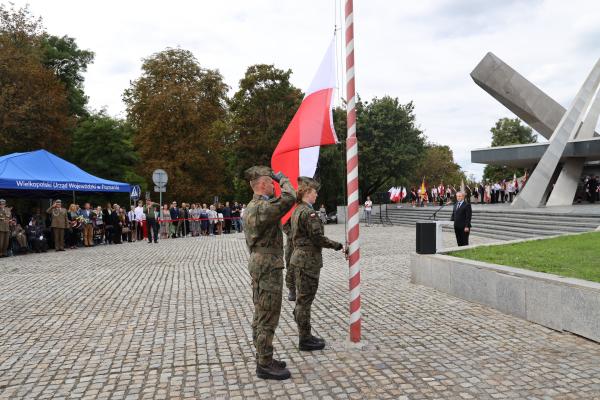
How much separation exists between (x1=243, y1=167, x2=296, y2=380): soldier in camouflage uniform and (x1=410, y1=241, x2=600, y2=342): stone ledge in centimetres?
359

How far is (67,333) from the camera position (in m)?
6.49

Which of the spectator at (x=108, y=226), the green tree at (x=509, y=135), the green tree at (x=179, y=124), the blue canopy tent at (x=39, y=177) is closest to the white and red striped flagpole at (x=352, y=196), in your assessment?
the blue canopy tent at (x=39, y=177)

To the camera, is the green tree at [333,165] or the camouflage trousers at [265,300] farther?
the green tree at [333,165]

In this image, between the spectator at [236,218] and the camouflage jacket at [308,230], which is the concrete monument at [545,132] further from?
the camouflage jacket at [308,230]

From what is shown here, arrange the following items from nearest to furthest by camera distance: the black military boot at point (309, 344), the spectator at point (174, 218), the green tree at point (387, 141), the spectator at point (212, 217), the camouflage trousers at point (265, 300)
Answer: the camouflage trousers at point (265, 300)
the black military boot at point (309, 344)
the spectator at point (174, 218)
the spectator at point (212, 217)
the green tree at point (387, 141)

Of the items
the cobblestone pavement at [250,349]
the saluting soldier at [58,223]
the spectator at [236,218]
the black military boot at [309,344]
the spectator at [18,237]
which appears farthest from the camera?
the spectator at [236,218]

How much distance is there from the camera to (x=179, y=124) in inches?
1576

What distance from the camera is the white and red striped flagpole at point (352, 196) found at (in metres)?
5.78

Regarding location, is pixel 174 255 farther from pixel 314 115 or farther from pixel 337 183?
pixel 337 183

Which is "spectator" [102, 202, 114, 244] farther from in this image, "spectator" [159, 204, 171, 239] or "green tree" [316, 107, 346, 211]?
"green tree" [316, 107, 346, 211]

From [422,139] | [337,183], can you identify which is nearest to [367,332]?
[337,183]

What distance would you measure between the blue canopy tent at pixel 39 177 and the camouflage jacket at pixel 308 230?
1470cm

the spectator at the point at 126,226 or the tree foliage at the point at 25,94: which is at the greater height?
the tree foliage at the point at 25,94

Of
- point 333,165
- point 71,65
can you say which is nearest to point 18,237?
point 333,165
